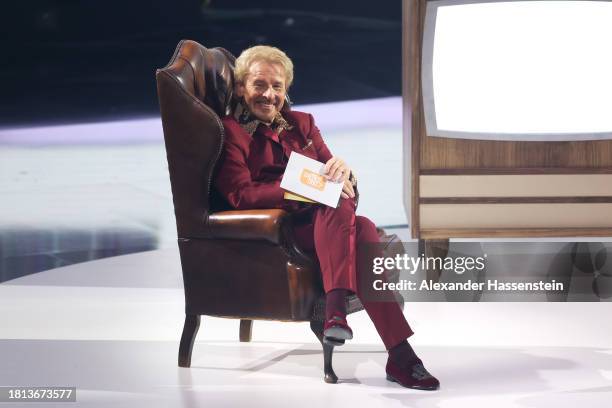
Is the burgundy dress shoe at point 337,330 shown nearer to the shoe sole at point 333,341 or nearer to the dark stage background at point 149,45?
the shoe sole at point 333,341

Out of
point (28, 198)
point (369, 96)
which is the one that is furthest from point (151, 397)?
point (369, 96)

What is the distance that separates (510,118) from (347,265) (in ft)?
4.55

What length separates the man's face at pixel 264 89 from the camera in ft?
10.2

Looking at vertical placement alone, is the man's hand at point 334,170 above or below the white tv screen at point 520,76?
below

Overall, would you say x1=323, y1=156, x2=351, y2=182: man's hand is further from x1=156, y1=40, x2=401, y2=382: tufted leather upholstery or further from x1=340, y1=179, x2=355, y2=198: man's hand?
x1=156, y1=40, x2=401, y2=382: tufted leather upholstery

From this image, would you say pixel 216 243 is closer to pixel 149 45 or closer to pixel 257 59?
pixel 257 59

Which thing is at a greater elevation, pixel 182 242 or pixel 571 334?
pixel 182 242

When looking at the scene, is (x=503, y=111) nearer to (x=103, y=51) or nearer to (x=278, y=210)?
(x=278, y=210)

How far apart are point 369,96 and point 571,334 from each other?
5093 mm

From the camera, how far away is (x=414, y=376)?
2.84m

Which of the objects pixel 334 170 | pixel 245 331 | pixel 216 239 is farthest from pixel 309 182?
pixel 245 331

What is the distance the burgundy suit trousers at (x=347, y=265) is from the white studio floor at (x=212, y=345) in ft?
0.60

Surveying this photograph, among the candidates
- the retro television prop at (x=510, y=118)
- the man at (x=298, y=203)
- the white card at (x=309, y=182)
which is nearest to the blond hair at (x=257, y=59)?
the man at (x=298, y=203)

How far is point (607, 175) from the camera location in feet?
13.6
